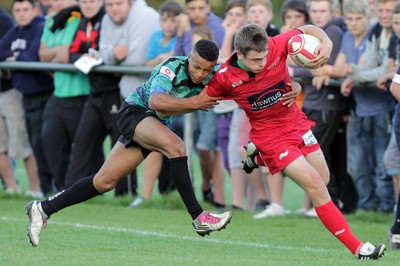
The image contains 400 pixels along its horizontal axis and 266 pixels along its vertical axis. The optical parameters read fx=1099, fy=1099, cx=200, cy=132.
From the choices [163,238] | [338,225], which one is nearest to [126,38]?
[163,238]

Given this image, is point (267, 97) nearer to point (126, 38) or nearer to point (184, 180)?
point (184, 180)

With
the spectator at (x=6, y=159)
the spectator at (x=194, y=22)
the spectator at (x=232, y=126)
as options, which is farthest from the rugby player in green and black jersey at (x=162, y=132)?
the spectator at (x=6, y=159)

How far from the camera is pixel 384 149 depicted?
12.3m


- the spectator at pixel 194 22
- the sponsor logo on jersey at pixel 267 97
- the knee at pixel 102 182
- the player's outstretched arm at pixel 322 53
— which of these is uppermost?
the player's outstretched arm at pixel 322 53

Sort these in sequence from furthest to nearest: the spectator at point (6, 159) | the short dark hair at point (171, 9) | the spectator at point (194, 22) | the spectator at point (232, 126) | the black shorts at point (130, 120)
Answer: the spectator at point (6, 159), the short dark hair at point (171, 9), the spectator at point (194, 22), the spectator at point (232, 126), the black shorts at point (130, 120)

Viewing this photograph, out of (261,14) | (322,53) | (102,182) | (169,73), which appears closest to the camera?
(322,53)

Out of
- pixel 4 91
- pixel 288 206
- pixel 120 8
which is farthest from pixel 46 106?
pixel 288 206

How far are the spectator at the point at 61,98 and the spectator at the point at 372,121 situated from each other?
3.68 metres

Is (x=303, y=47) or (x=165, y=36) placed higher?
(x=303, y=47)

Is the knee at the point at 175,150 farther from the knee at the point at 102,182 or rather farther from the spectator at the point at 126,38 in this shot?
the spectator at the point at 126,38

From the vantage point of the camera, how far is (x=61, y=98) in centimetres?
1420

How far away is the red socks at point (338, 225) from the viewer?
8875mm

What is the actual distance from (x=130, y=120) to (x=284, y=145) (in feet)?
4.47

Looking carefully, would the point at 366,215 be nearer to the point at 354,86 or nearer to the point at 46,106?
the point at 354,86
